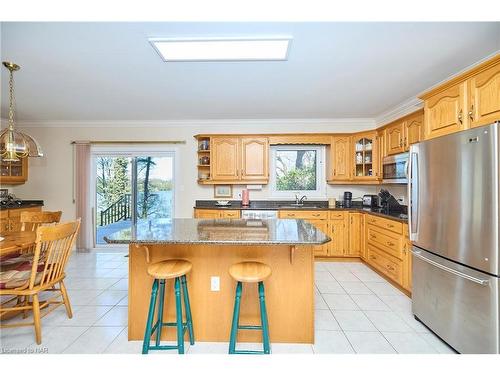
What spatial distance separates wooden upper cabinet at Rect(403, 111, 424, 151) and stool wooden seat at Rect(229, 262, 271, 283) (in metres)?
2.64

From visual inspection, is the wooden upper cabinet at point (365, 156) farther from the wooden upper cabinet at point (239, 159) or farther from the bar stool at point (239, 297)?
the bar stool at point (239, 297)

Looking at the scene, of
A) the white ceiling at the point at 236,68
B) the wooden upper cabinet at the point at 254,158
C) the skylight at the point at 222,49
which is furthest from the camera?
the wooden upper cabinet at the point at 254,158

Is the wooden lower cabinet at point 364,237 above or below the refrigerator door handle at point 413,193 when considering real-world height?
below

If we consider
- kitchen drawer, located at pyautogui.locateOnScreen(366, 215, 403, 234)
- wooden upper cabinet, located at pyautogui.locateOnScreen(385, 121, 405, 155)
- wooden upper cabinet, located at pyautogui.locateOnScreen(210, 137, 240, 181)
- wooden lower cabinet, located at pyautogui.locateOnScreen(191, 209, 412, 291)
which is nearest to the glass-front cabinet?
wooden upper cabinet, located at pyautogui.locateOnScreen(385, 121, 405, 155)

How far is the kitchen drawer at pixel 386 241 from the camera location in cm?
286

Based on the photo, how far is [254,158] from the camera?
4.32 meters

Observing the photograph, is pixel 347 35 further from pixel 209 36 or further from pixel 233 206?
pixel 233 206

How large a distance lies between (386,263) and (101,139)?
5301mm

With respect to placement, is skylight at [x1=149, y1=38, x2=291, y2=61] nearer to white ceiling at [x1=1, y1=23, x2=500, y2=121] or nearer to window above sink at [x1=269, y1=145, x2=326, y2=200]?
white ceiling at [x1=1, y1=23, x2=500, y2=121]

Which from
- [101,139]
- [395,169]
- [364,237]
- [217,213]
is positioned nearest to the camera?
[395,169]

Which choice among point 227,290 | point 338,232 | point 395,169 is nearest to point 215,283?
point 227,290

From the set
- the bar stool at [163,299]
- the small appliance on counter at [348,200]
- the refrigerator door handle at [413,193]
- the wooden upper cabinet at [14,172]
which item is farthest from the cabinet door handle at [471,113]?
the wooden upper cabinet at [14,172]

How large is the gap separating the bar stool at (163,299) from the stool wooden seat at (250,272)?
0.36 m

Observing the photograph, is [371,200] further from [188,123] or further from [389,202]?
[188,123]
